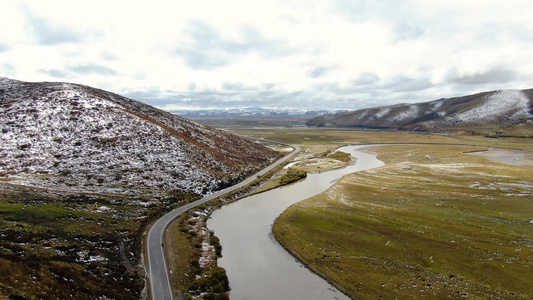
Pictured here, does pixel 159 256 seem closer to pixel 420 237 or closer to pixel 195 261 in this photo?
pixel 195 261

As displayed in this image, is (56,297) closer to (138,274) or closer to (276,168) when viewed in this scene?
(138,274)

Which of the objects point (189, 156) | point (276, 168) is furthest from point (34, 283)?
point (276, 168)

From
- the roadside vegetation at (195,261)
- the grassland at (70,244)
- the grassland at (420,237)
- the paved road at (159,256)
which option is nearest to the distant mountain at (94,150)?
the grassland at (70,244)

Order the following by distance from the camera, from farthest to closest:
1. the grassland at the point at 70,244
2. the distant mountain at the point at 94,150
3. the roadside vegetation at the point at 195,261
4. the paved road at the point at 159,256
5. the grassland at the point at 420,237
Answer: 1. the distant mountain at the point at 94,150
2. the grassland at the point at 420,237
3. the roadside vegetation at the point at 195,261
4. the paved road at the point at 159,256
5. the grassland at the point at 70,244

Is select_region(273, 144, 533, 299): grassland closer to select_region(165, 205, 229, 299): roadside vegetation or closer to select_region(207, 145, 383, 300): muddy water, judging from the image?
select_region(207, 145, 383, 300): muddy water

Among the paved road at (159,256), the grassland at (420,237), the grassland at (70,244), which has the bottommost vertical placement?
the grassland at (420,237)

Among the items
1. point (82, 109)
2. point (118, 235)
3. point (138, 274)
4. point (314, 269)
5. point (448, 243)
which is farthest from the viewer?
point (82, 109)

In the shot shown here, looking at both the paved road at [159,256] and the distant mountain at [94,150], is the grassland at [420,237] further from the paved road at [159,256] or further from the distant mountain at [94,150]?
the distant mountain at [94,150]

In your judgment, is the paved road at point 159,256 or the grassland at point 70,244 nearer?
the grassland at point 70,244
